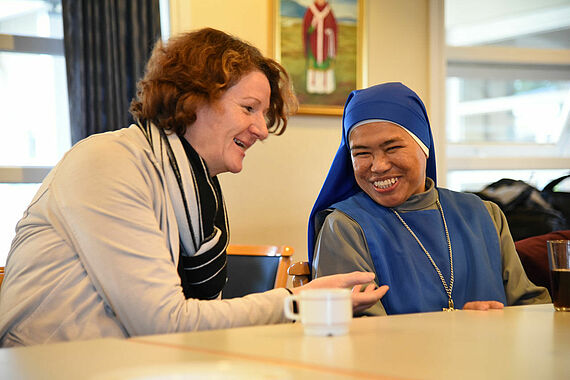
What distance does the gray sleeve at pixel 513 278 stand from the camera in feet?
7.27

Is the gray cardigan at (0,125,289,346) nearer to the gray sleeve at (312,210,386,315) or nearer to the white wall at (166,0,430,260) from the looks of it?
the gray sleeve at (312,210,386,315)

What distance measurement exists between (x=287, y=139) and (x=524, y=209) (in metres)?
1.43

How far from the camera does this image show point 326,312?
1132mm

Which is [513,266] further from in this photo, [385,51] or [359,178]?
[385,51]

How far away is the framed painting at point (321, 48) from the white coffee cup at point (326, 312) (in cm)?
299

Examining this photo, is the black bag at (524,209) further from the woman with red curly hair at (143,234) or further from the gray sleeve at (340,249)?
the woman with red curly hair at (143,234)

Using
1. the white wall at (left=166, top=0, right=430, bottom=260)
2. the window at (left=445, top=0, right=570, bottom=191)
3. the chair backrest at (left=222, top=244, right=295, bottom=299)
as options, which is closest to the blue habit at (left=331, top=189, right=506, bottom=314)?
the chair backrest at (left=222, top=244, right=295, bottom=299)

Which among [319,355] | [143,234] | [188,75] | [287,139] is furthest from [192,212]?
[287,139]

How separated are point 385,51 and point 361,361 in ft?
12.0

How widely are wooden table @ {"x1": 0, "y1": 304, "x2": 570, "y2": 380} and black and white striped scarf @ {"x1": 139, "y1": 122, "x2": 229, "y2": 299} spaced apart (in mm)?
504

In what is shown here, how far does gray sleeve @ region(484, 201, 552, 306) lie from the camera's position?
2.21 meters

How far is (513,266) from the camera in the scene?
2.31m

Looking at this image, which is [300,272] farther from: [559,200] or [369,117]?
[559,200]

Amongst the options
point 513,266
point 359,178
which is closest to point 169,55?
point 359,178
